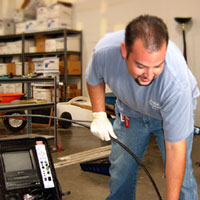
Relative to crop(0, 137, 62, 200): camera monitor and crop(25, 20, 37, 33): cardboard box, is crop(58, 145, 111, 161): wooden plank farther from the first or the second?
crop(25, 20, 37, 33): cardboard box

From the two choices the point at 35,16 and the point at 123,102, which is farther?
the point at 35,16

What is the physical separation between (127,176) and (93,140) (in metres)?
2.56

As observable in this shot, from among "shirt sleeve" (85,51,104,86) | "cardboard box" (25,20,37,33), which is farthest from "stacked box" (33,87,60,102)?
"shirt sleeve" (85,51,104,86)

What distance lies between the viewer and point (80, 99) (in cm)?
577

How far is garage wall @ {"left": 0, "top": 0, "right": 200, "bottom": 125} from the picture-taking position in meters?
5.05

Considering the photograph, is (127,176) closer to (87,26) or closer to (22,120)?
(22,120)

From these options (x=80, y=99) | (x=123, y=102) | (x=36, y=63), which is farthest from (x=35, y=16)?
(x=123, y=102)

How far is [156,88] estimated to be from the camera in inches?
57.0

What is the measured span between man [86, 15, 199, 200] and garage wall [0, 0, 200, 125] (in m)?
3.55

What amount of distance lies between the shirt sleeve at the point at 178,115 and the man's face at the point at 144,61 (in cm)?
18

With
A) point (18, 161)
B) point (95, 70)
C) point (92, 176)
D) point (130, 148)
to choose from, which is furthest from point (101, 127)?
point (92, 176)

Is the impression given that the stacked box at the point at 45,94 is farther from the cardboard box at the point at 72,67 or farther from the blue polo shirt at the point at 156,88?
the blue polo shirt at the point at 156,88

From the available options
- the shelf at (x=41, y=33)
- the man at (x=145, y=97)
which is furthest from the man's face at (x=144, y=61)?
the shelf at (x=41, y=33)

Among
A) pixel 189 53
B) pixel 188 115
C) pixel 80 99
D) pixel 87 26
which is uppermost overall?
pixel 87 26
